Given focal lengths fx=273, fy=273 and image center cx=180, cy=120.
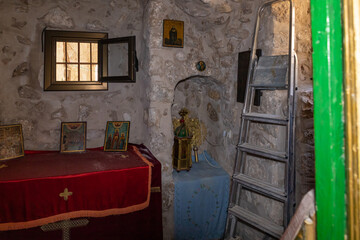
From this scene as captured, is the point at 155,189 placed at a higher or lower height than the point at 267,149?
lower

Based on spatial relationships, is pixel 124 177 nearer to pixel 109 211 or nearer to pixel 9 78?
pixel 109 211

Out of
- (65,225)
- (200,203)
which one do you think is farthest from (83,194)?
(200,203)

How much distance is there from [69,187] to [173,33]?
1753 millimetres

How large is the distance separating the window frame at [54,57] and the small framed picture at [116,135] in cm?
45

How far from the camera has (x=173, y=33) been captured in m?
2.80

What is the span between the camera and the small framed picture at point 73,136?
2816 mm

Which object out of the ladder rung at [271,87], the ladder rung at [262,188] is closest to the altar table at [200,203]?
the ladder rung at [262,188]

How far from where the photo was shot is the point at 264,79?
2100 mm

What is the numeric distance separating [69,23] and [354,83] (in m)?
2.86

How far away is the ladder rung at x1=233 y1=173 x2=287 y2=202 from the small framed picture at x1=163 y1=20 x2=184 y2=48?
4.84ft

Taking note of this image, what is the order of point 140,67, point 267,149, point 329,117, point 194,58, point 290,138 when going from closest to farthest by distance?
point 329,117, point 290,138, point 267,149, point 194,58, point 140,67

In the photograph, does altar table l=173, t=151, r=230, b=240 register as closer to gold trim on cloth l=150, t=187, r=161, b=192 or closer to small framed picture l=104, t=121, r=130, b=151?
gold trim on cloth l=150, t=187, r=161, b=192

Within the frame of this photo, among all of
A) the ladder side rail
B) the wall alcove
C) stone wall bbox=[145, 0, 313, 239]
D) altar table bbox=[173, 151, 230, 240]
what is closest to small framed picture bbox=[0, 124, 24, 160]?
stone wall bbox=[145, 0, 313, 239]

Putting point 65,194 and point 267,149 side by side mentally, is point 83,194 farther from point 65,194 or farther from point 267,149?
point 267,149
